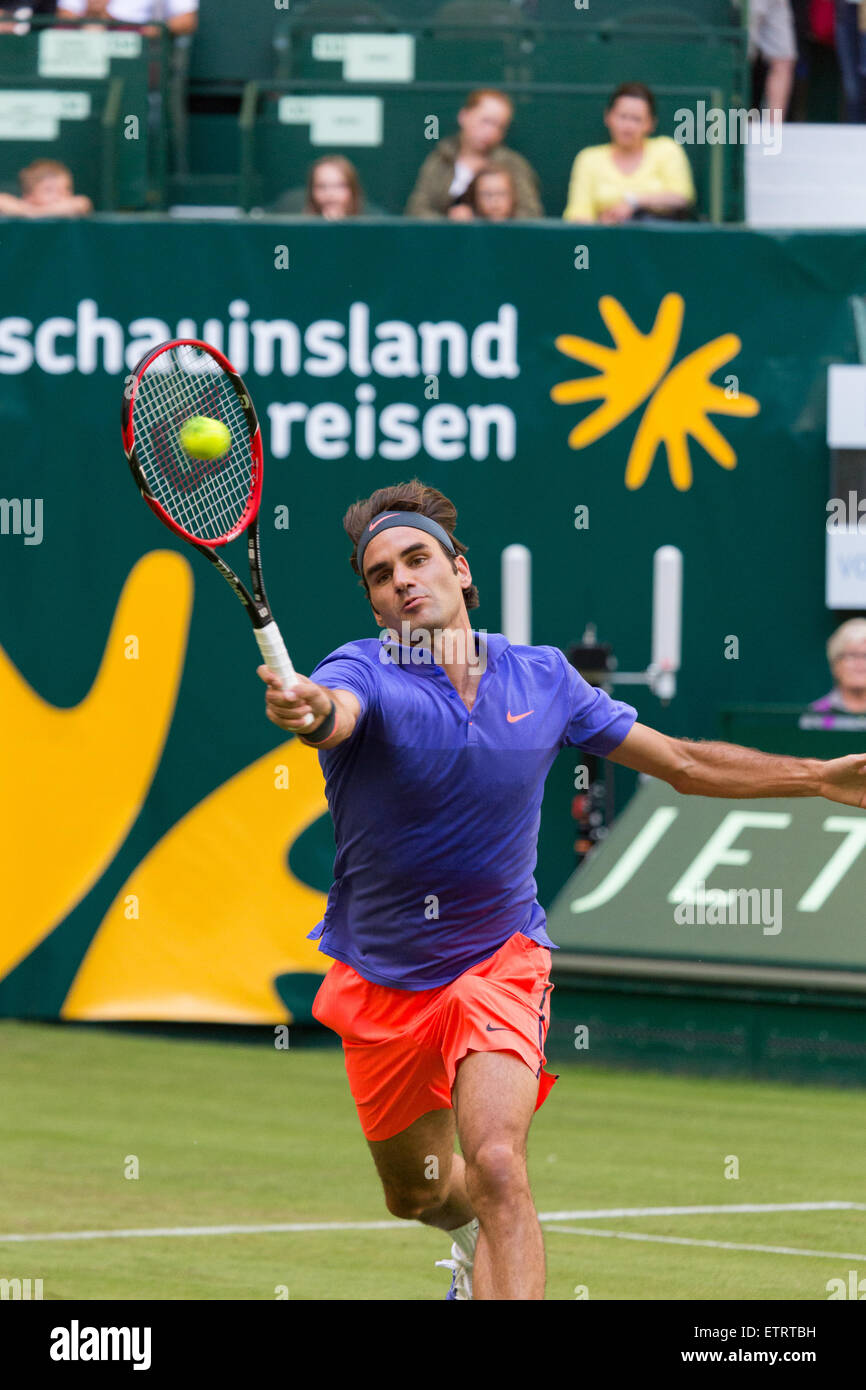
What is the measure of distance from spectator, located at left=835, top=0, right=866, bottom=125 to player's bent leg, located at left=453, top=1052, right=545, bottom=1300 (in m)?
8.80

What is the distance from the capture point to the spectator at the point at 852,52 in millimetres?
11844

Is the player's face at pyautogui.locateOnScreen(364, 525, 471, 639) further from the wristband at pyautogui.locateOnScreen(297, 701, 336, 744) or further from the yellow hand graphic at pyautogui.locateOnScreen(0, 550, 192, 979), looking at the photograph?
the yellow hand graphic at pyautogui.locateOnScreen(0, 550, 192, 979)

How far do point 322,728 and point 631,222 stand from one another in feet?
18.3

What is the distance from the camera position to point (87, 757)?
29.9 feet

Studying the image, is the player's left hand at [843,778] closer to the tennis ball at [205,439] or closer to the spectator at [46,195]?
the tennis ball at [205,439]

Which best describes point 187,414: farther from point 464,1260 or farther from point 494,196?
point 464,1260

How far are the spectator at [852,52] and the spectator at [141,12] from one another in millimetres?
3557

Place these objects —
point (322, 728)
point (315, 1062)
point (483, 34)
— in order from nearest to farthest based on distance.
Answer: point (322, 728) → point (315, 1062) → point (483, 34)

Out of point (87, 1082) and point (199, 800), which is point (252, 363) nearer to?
point (199, 800)

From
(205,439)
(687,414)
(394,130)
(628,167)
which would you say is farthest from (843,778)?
(394,130)

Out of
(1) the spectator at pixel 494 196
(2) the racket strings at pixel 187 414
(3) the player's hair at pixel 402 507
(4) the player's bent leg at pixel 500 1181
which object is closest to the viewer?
(4) the player's bent leg at pixel 500 1181

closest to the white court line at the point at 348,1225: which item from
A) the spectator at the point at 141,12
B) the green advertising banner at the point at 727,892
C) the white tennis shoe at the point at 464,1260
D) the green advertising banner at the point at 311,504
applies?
the white tennis shoe at the point at 464,1260

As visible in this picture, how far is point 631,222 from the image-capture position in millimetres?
9219
